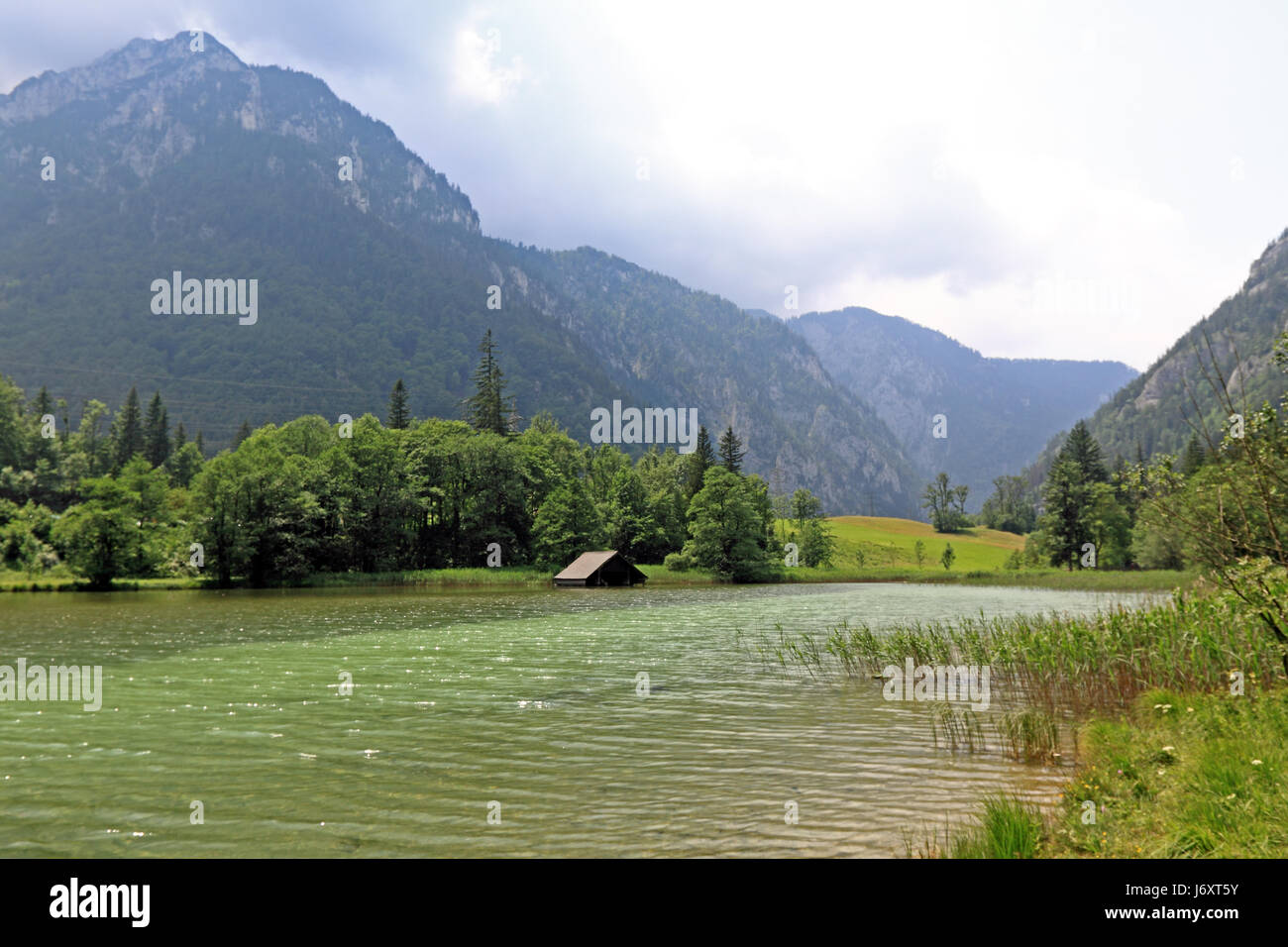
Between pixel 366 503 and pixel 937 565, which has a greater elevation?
pixel 366 503

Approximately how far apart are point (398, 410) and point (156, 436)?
58.6 meters

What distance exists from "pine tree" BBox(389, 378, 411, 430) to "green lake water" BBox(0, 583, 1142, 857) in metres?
92.9

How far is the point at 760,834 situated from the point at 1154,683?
12.7 meters

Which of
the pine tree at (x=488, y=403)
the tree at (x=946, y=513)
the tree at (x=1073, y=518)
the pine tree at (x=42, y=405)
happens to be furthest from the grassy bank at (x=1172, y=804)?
the tree at (x=946, y=513)

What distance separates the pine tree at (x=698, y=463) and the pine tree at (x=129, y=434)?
10105cm

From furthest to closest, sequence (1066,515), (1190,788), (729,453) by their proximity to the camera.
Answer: (729,453)
(1066,515)
(1190,788)

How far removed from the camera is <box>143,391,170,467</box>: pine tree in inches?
5468

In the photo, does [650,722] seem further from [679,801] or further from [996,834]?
[996,834]

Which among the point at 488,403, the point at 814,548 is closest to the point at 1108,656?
the point at 814,548

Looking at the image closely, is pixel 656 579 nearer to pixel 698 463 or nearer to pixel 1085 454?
Answer: pixel 698 463

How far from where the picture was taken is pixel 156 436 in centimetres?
14175

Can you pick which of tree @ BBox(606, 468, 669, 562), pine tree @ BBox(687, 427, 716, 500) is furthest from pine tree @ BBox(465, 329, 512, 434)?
pine tree @ BBox(687, 427, 716, 500)

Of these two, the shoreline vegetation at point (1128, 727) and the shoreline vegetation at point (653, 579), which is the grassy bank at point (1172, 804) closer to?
the shoreline vegetation at point (1128, 727)
